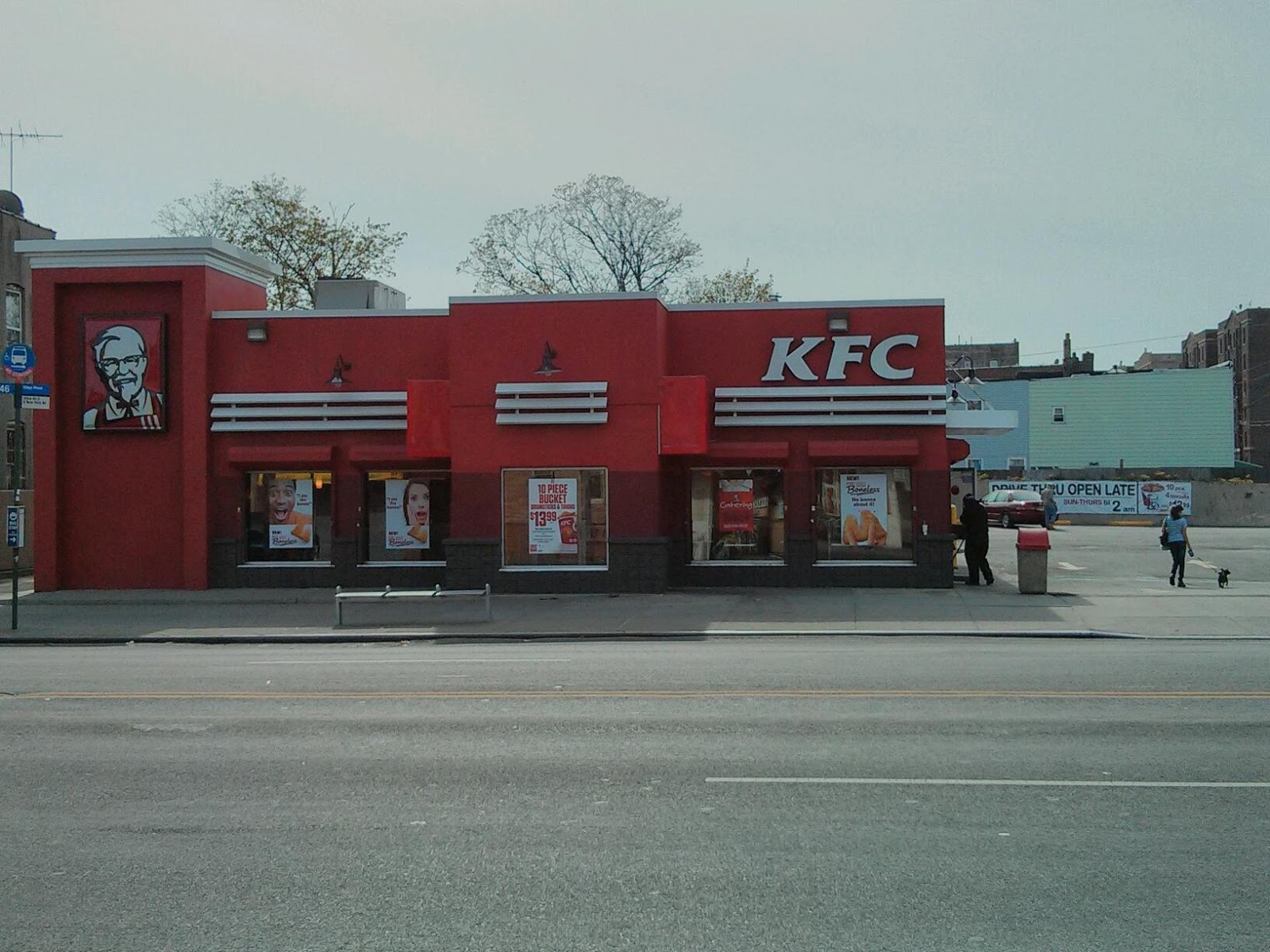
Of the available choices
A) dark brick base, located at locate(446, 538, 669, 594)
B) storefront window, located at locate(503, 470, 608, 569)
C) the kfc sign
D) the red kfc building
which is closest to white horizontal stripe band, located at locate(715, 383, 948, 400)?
the red kfc building

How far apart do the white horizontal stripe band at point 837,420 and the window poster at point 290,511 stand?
836 cm

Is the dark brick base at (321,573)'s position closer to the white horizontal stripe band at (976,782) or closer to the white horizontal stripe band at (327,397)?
the white horizontal stripe band at (327,397)

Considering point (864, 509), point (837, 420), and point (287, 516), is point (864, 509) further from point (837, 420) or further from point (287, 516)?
point (287, 516)

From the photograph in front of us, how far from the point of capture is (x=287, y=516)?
24578mm

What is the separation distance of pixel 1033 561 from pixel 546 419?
9.05 m

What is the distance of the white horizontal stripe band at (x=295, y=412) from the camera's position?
23984mm

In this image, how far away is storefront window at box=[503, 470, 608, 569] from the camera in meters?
22.8

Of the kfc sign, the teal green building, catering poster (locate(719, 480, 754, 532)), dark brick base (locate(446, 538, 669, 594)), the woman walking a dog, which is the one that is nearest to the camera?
dark brick base (locate(446, 538, 669, 594))

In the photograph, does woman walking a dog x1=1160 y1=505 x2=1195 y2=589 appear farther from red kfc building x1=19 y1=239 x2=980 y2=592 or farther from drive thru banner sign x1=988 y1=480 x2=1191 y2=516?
drive thru banner sign x1=988 y1=480 x2=1191 y2=516

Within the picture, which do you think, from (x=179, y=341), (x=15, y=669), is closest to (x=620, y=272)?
(x=179, y=341)

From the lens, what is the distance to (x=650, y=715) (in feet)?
34.9

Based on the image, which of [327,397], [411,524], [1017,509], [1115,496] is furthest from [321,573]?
[1115,496]

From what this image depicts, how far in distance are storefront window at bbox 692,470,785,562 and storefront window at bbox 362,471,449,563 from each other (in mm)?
5038

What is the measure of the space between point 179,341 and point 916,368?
1441 cm
